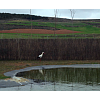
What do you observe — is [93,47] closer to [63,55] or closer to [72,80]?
[63,55]

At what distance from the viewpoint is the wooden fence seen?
981 inches

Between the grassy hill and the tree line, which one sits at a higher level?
the tree line

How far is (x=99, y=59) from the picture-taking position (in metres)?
25.0

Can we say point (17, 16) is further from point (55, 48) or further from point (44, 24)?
point (55, 48)

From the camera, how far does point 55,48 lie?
81.9 ft

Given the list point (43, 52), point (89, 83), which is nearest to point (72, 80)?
point (89, 83)

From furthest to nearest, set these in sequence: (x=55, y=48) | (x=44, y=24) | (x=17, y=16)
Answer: (x=17, y=16) → (x=44, y=24) → (x=55, y=48)

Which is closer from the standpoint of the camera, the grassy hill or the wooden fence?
the wooden fence

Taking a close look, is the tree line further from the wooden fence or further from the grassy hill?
the wooden fence

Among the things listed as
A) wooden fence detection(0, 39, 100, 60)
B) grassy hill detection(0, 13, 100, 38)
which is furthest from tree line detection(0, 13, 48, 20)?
wooden fence detection(0, 39, 100, 60)

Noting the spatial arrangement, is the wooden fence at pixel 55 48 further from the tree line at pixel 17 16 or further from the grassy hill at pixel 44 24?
the tree line at pixel 17 16

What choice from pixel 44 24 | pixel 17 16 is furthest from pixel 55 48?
pixel 17 16

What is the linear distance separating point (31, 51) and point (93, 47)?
21.2 feet

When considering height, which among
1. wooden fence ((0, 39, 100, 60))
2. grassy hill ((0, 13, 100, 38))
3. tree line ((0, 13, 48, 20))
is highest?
tree line ((0, 13, 48, 20))
